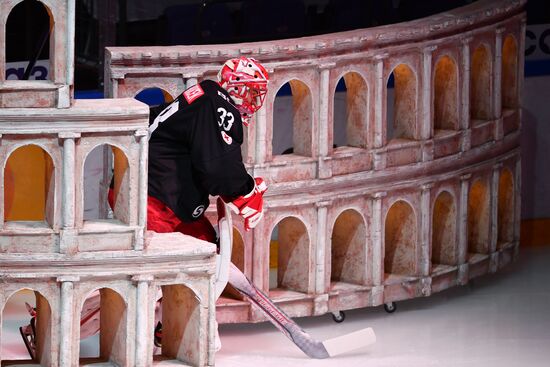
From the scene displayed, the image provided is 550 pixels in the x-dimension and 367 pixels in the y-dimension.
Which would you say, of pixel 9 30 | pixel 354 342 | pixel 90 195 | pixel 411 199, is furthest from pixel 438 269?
pixel 9 30

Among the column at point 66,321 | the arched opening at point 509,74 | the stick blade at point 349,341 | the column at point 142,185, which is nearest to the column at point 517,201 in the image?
the arched opening at point 509,74

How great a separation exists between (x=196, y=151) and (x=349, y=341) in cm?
197

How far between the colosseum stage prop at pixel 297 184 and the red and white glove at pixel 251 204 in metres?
0.73

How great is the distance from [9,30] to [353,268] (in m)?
3.08

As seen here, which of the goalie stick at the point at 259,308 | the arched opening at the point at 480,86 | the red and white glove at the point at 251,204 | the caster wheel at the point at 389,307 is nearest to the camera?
the red and white glove at the point at 251,204

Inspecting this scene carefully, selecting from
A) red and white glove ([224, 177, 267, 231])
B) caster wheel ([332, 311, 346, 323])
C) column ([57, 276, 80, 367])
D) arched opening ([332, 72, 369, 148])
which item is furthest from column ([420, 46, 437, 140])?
column ([57, 276, 80, 367])

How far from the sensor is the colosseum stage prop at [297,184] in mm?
11469

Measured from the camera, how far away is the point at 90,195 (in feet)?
48.8

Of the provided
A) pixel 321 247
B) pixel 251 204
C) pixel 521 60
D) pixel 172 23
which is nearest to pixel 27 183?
pixel 172 23

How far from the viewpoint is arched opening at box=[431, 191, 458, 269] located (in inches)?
589

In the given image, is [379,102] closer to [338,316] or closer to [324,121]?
[324,121]

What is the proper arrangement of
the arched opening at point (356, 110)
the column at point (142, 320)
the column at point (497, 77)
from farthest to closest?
the column at point (497, 77) → the arched opening at point (356, 110) → the column at point (142, 320)

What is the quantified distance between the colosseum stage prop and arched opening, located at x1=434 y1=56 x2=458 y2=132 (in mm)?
13

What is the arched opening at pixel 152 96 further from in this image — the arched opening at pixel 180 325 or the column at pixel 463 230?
A: the arched opening at pixel 180 325
